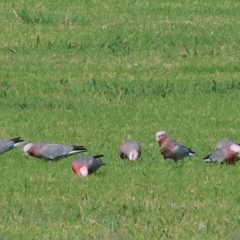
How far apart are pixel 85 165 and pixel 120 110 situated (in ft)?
10.4

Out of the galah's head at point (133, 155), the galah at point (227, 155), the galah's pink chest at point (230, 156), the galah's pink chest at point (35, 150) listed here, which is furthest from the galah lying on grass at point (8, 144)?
the galah's pink chest at point (230, 156)

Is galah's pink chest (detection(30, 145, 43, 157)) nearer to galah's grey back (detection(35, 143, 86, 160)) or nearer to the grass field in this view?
galah's grey back (detection(35, 143, 86, 160))

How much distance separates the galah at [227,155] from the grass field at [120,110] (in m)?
0.09

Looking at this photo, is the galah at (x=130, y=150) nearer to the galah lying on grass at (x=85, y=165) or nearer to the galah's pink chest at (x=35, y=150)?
the galah lying on grass at (x=85, y=165)

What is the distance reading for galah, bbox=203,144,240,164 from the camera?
9.82m

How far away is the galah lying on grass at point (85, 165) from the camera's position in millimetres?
9398

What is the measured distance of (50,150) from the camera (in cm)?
993

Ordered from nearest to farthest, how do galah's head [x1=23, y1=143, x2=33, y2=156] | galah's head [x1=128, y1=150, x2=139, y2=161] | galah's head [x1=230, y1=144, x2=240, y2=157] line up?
galah's head [x1=230, y1=144, x2=240, y2=157]
galah's head [x1=128, y1=150, x2=139, y2=161]
galah's head [x1=23, y1=143, x2=33, y2=156]

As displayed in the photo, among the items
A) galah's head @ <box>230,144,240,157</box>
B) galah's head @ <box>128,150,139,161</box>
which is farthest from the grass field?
galah's head @ <box>230,144,240,157</box>

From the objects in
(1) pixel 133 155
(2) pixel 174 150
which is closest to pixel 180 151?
(2) pixel 174 150

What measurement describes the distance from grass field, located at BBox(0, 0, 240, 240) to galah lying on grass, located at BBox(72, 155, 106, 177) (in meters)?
0.08

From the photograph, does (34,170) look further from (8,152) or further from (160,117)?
(160,117)

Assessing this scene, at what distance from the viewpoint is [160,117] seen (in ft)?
40.1

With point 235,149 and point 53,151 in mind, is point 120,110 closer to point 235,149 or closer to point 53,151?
point 53,151
